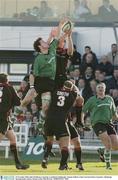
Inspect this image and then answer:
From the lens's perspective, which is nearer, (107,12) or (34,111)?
(34,111)

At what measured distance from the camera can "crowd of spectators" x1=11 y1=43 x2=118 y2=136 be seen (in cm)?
1819

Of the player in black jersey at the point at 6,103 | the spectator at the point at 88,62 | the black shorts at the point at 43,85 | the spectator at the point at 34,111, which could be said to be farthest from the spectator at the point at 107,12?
the player in black jersey at the point at 6,103

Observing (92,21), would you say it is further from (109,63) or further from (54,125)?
(54,125)

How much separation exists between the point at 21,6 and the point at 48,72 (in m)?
5.82

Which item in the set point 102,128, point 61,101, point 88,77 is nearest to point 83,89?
point 88,77

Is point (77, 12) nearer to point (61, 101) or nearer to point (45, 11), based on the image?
point (45, 11)

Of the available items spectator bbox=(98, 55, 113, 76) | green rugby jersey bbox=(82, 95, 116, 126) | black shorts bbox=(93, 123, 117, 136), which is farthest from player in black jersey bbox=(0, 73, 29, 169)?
spectator bbox=(98, 55, 113, 76)

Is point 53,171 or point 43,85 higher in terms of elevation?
point 43,85

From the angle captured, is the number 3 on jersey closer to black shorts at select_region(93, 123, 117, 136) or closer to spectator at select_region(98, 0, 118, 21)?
black shorts at select_region(93, 123, 117, 136)

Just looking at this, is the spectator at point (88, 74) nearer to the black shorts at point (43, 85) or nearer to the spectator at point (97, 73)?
the spectator at point (97, 73)

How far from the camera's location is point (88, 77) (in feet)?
61.0

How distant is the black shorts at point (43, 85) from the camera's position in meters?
14.0

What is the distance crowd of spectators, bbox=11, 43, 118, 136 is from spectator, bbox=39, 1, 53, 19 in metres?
1.16

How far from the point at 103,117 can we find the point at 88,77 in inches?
166
